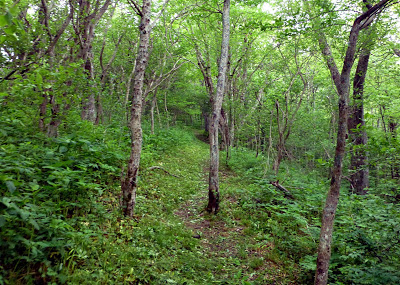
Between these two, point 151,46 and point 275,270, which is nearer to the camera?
point 275,270

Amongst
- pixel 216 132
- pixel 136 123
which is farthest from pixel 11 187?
pixel 216 132

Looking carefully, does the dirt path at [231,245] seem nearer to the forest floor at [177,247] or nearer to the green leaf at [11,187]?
the forest floor at [177,247]

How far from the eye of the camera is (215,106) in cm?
639

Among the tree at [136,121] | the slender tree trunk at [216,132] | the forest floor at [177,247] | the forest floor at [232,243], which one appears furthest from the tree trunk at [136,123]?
the slender tree trunk at [216,132]

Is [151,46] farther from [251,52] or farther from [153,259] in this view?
[153,259]

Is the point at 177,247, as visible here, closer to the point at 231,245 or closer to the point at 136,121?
the point at 231,245

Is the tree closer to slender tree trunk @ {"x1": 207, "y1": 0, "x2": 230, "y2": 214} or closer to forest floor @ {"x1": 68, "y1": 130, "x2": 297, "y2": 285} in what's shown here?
forest floor @ {"x1": 68, "y1": 130, "x2": 297, "y2": 285}

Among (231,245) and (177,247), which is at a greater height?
(177,247)

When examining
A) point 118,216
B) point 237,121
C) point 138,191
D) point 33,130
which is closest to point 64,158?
point 33,130

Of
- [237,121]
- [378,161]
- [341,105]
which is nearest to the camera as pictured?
[341,105]

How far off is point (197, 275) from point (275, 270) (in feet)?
5.28

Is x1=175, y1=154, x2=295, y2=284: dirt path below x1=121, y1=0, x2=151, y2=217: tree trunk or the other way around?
below

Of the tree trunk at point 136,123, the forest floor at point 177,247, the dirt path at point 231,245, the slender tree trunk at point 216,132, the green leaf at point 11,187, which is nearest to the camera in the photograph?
the green leaf at point 11,187

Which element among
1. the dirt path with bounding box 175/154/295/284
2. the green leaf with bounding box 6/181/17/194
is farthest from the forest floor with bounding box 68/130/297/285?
the green leaf with bounding box 6/181/17/194
